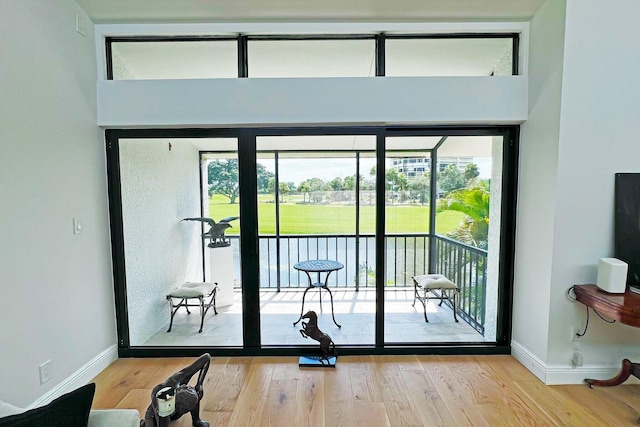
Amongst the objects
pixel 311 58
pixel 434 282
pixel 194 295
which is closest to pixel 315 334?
pixel 194 295

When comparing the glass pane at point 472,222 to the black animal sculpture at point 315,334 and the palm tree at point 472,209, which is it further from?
the black animal sculpture at point 315,334

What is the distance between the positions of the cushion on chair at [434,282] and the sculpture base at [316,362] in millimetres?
1229

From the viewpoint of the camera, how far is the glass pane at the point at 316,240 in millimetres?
2979

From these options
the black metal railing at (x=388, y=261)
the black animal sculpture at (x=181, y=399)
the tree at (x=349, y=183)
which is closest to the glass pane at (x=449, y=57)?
the tree at (x=349, y=183)

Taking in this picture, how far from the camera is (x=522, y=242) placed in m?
2.66

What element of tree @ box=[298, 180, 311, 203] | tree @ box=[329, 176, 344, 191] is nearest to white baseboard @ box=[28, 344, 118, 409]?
tree @ box=[298, 180, 311, 203]

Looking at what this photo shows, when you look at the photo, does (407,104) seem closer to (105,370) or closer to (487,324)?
(487,324)

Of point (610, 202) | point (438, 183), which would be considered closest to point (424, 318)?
point (438, 183)

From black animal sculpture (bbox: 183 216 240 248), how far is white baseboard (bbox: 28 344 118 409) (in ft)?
4.12

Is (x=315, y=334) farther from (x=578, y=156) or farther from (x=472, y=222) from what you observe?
(x=578, y=156)

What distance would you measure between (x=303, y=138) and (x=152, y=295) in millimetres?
2172

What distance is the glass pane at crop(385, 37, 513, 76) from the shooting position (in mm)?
2629

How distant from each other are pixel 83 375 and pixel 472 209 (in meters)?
3.69

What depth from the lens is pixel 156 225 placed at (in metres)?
3.15
